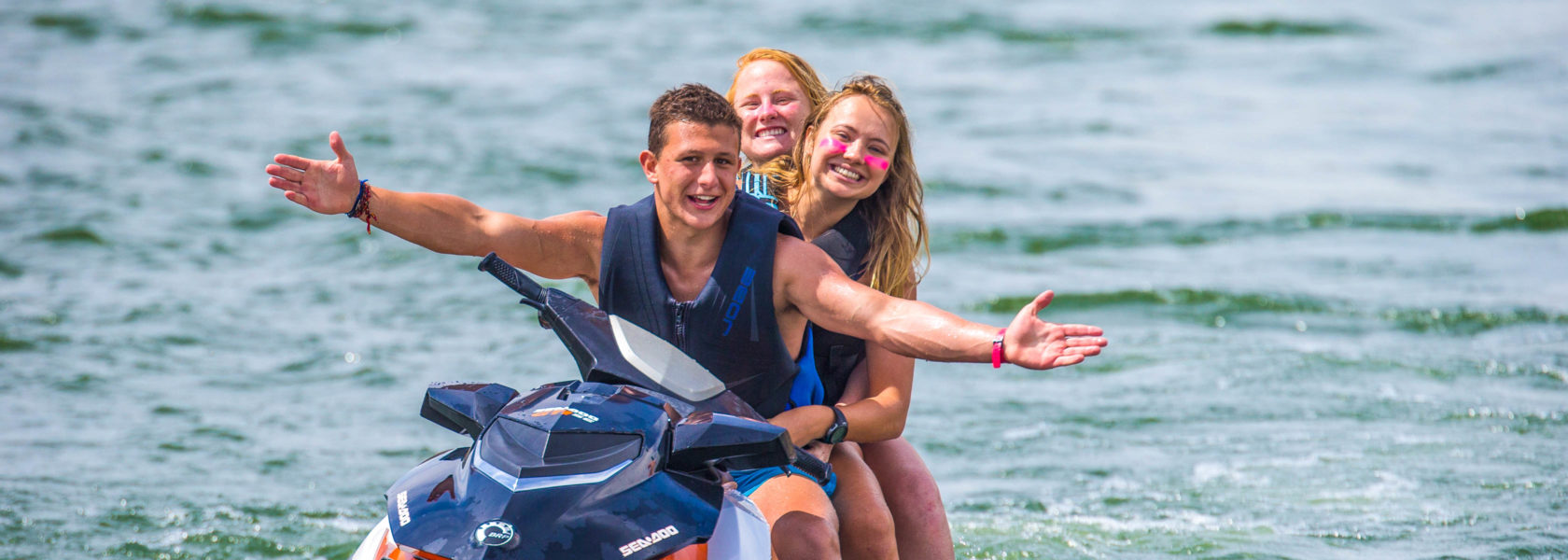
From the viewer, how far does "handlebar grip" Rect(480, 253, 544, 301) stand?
3.37 meters

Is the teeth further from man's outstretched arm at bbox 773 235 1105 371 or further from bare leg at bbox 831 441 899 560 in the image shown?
bare leg at bbox 831 441 899 560

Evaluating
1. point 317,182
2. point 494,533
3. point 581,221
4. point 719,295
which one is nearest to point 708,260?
point 719,295

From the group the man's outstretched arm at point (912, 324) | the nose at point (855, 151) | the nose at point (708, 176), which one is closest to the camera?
the man's outstretched arm at point (912, 324)

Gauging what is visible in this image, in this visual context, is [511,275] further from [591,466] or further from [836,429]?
[836,429]

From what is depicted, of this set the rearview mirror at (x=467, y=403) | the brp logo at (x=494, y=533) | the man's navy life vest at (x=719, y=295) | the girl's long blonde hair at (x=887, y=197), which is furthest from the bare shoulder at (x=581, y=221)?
the brp logo at (x=494, y=533)

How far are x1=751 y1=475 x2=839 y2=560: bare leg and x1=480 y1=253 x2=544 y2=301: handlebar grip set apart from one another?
0.75 m

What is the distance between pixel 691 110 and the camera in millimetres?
3656

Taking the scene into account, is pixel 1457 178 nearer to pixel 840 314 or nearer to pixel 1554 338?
pixel 1554 338

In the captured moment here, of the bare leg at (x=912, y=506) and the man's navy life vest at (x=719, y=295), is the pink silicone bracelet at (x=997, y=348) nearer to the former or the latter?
the man's navy life vest at (x=719, y=295)

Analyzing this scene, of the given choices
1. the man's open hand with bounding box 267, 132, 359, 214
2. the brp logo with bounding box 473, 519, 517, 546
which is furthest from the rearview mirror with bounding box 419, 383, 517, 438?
the man's open hand with bounding box 267, 132, 359, 214

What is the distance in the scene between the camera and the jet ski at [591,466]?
2998 millimetres

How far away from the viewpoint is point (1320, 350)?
9.29 meters

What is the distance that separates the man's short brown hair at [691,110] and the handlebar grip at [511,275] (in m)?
0.44

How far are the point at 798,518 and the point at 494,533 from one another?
965 millimetres
